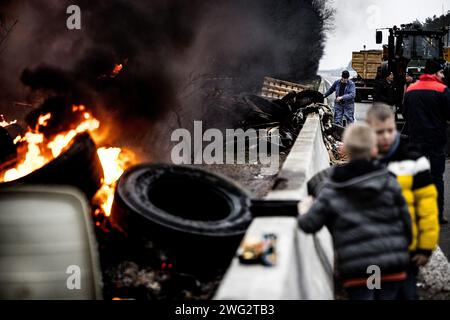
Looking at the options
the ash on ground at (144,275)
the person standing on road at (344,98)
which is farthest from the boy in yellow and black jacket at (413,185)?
the person standing on road at (344,98)

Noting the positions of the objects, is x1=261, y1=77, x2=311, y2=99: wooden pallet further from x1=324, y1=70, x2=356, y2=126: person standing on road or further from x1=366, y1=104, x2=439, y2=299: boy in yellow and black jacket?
x1=366, y1=104, x2=439, y2=299: boy in yellow and black jacket

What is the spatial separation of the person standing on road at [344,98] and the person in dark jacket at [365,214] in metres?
9.98

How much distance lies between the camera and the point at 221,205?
20.0 ft

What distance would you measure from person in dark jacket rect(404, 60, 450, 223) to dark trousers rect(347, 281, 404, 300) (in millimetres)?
3420

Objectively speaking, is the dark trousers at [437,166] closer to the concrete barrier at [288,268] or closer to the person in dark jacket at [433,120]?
the person in dark jacket at [433,120]

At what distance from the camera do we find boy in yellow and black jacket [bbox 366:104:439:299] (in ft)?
11.3

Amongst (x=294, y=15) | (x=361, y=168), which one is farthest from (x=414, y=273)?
(x=294, y=15)

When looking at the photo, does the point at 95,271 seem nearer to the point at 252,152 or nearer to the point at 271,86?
the point at 252,152

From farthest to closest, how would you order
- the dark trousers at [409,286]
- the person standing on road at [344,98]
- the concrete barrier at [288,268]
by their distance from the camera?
1. the person standing on road at [344,98]
2. the dark trousers at [409,286]
3. the concrete barrier at [288,268]

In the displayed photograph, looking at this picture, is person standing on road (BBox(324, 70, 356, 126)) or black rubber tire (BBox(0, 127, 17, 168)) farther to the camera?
person standing on road (BBox(324, 70, 356, 126))

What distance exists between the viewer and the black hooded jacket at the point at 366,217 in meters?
3.16

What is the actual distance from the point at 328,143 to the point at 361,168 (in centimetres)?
935

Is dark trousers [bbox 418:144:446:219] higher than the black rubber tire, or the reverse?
the black rubber tire

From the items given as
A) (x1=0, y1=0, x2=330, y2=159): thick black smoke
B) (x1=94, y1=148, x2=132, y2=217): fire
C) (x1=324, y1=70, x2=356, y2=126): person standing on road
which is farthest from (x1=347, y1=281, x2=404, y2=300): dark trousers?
→ (x1=324, y1=70, x2=356, y2=126): person standing on road
